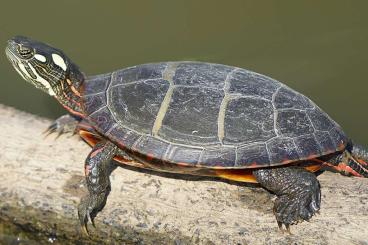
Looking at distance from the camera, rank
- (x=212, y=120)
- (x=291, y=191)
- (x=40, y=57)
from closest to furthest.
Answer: (x=291, y=191)
(x=212, y=120)
(x=40, y=57)

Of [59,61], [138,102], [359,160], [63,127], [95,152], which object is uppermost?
[59,61]

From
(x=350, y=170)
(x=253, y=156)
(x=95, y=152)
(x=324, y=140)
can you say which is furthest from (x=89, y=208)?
(x=350, y=170)

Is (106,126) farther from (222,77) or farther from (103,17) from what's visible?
(103,17)

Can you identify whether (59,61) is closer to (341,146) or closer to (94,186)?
(94,186)

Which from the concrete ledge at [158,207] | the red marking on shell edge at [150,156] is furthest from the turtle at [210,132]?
the concrete ledge at [158,207]

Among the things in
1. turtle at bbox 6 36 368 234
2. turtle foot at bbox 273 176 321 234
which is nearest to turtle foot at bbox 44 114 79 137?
turtle at bbox 6 36 368 234

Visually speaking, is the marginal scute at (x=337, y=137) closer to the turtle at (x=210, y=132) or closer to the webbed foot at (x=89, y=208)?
the turtle at (x=210, y=132)

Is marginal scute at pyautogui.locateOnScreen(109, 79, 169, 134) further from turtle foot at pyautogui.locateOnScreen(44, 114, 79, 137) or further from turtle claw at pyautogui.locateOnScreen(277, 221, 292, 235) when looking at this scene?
turtle claw at pyautogui.locateOnScreen(277, 221, 292, 235)
